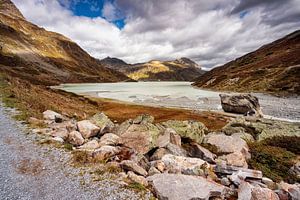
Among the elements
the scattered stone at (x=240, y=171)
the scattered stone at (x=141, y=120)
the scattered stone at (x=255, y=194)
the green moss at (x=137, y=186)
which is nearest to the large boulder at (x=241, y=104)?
the scattered stone at (x=141, y=120)

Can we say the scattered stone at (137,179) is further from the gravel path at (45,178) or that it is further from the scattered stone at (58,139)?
the scattered stone at (58,139)

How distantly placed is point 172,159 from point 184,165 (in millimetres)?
992

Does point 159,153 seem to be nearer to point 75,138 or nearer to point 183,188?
point 183,188

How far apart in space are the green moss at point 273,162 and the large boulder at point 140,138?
7.96m

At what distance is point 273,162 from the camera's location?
765 inches

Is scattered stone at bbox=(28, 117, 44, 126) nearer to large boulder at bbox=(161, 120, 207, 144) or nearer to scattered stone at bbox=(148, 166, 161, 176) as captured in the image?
scattered stone at bbox=(148, 166, 161, 176)

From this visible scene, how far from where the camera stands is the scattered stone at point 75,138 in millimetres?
16609

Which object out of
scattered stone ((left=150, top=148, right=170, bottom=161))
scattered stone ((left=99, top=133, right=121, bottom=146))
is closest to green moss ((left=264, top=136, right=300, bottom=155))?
scattered stone ((left=150, top=148, right=170, bottom=161))

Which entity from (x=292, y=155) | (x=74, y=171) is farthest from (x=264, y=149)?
(x=74, y=171)

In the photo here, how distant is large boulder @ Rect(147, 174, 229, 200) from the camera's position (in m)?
10.7

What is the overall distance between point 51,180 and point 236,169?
10425 mm

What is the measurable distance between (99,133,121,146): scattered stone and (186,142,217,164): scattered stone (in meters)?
5.65

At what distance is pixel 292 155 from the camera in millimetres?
22031

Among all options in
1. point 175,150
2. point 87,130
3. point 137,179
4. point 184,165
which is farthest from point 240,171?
point 87,130
